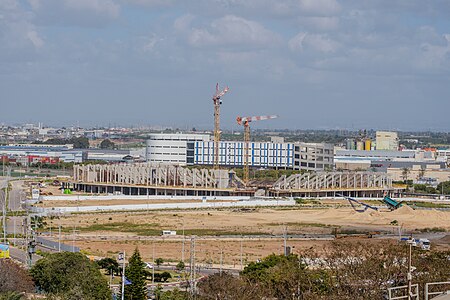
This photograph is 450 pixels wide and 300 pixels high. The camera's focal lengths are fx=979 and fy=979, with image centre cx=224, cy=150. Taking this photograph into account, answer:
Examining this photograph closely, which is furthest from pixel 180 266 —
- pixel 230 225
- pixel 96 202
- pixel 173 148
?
pixel 173 148

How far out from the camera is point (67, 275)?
113 feet

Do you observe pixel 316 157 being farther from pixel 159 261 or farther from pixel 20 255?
pixel 159 261

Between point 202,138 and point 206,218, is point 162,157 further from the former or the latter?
point 206,218

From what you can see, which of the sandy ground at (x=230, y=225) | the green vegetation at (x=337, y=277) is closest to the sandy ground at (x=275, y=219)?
the sandy ground at (x=230, y=225)

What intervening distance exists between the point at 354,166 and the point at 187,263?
93097mm

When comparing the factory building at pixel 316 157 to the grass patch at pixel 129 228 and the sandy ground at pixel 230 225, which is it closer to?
the sandy ground at pixel 230 225

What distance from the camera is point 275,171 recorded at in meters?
113

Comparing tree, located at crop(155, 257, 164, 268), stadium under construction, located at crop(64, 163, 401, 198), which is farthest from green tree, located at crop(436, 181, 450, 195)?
tree, located at crop(155, 257, 164, 268)

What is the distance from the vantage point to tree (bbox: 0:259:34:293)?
32.4 metres

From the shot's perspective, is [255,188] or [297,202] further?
[255,188]

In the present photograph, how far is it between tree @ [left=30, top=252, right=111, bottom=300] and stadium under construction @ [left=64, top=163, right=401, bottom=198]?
2192 inches

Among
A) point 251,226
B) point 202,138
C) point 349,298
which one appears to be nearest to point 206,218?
point 251,226

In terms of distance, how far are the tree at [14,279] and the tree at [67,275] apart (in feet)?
1.56

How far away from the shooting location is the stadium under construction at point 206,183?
302 feet
